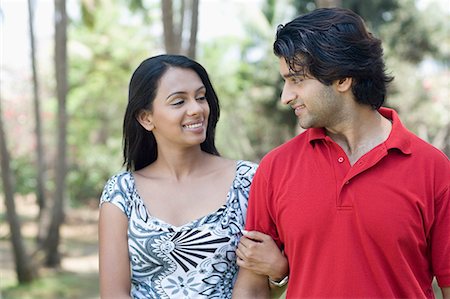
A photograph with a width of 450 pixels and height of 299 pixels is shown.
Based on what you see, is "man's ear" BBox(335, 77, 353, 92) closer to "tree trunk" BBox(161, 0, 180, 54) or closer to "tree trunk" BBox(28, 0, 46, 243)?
"tree trunk" BBox(161, 0, 180, 54)

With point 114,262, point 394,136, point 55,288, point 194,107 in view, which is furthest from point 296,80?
point 55,288

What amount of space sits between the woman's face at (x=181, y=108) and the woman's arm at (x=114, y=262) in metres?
0.46

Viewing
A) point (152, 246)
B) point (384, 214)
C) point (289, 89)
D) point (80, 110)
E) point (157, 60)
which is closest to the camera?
point (384, 214)

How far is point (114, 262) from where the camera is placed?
118 inches

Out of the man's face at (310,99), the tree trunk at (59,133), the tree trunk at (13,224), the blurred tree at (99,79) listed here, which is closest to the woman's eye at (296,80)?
the man's face at (310,99)

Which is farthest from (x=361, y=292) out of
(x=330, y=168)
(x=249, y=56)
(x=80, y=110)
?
(x=80, y=110)

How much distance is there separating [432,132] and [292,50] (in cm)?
1934

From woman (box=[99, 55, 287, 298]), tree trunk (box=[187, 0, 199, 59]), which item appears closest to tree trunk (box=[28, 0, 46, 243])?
tree trunk (box=[187, 0, 199, 59])

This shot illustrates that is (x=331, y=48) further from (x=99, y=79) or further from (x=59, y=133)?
(x=99, y=79)

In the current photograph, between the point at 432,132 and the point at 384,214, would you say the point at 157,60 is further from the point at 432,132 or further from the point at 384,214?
the point at 432,132

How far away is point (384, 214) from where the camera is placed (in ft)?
8.20

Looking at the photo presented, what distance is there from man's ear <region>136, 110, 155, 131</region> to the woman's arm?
18.4 inches

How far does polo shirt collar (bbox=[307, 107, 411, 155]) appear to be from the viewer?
2.60 metres

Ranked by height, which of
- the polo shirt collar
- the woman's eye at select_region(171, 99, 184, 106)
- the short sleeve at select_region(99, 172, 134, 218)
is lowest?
the short sleeve at select_region(99, 172, 134, 218)
